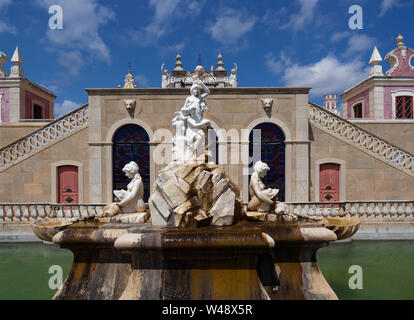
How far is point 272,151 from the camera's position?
1534 cm

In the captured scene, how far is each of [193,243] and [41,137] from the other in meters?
13.3

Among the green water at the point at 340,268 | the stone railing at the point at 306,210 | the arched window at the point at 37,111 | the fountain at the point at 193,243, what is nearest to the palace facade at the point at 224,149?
the stone railing at the point at 306,210

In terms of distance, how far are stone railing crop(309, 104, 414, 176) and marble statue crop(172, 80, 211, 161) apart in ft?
30.6

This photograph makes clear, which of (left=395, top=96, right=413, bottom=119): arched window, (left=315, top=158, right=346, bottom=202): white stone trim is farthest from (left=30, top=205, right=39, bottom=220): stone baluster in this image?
(left=395, top=96, right=413, bottom=119): arched window

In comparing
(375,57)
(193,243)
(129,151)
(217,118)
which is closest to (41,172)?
(129,151)

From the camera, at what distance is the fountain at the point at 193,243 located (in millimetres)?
4840

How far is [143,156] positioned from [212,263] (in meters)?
11.1

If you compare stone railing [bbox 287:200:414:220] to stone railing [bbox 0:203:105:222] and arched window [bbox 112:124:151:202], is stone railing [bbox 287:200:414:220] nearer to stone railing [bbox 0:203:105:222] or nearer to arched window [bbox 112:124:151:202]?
arched window [bbox 112:124:151:202]

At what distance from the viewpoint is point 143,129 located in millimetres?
15219

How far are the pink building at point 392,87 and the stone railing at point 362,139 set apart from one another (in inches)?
338

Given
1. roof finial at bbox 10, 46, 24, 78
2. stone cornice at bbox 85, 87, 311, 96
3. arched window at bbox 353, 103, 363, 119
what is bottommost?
stone cornice at bbox 85, 87, 311, 96

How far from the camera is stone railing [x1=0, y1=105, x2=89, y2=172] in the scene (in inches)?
578

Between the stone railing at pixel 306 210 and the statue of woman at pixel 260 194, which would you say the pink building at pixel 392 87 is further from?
the statue of woman at pixel 260 194

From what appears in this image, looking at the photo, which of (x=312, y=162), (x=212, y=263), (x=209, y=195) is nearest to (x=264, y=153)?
(x=312, y=162)
